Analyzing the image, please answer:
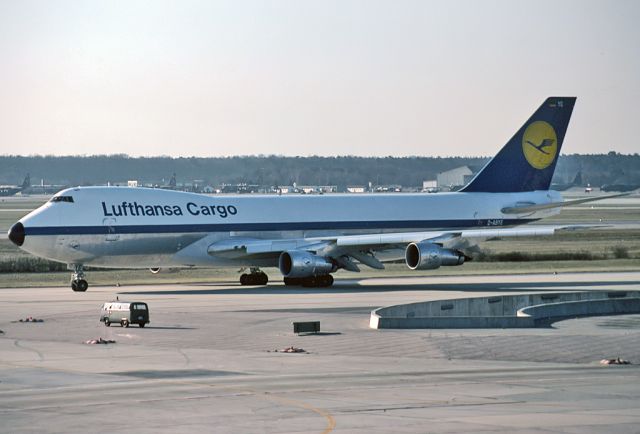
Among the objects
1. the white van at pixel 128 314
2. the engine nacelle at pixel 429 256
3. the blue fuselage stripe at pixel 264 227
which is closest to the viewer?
the white van at pixel 128 314

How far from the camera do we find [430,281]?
60.1m

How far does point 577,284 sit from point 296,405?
34883 mm

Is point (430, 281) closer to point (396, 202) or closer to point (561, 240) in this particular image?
point (396, 202)

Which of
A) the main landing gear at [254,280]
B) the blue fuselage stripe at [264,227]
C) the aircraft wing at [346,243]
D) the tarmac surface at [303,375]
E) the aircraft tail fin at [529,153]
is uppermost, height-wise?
the aircraft tail fin at [529,153]

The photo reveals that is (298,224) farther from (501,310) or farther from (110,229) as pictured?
(501,310)

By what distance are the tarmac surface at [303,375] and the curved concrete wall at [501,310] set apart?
0.81 meters

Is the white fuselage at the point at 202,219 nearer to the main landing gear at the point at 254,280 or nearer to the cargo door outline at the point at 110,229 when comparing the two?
the cargo door outline at the point at 110,229

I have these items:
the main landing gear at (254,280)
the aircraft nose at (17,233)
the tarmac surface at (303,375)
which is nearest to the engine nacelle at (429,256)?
the main landing gear at (254,280)

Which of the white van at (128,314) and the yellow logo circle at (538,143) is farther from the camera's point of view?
the yellow logo circle at (538,143)

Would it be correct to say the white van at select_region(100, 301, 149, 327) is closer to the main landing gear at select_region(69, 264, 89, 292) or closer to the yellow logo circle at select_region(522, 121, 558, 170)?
the main landing gear at select_region(69, 264, 89, 292)

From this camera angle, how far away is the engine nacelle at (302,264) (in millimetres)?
55344

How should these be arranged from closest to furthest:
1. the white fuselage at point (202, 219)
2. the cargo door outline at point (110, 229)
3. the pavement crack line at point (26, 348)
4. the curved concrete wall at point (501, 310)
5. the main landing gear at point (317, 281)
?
the pavement crack line at point (26, 348) < the curved concrete wall at point (501, 310) < the white fuselage at point (202, 219) < the cargo door outline at point (110, 229) < the main landing gear at point (317, 281)

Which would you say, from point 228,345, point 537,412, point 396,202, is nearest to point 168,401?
point 537,412

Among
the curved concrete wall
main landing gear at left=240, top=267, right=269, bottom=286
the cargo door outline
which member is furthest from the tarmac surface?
main landing gear at left=240, top=267, right=269, bottom=286
